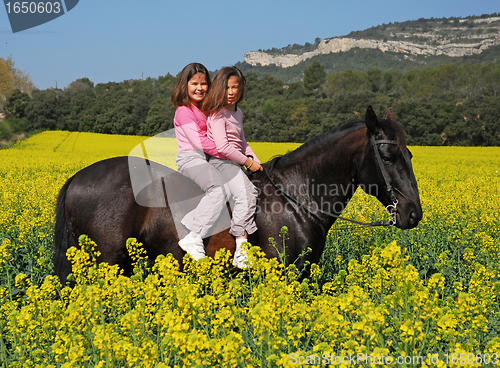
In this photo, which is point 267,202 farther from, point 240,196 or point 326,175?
point 326,175

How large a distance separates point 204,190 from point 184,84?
107 centimetres

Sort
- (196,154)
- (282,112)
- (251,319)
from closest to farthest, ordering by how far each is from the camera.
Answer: (251,319) < (196,154) < (282,112)

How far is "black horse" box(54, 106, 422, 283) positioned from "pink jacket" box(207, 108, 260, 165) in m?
0.42

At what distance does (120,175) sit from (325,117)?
37699mm

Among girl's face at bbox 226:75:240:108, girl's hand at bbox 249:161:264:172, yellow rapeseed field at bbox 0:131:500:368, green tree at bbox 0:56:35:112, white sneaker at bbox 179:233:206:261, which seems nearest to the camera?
yellow rapeseed field at bbox 0:131:500:368

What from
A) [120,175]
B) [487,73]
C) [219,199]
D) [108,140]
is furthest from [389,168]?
[487,73]

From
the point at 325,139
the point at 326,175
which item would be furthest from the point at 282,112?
the point at 326,175

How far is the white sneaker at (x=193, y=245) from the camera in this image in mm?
3319

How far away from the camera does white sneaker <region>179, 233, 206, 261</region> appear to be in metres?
3.32

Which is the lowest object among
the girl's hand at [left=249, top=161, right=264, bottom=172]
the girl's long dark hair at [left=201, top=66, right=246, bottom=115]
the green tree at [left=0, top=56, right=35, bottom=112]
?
the girl's hand at [left=249, top=161, right=264, bottom=172]

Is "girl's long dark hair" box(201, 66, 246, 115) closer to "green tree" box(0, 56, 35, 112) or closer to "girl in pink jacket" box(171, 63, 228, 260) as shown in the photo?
"girl in pink jacket" box(171, 63, 228, 260)

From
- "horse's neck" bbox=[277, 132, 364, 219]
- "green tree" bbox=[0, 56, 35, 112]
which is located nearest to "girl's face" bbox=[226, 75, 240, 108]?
"horse's neck" bbox=[277, 132, 364, 219]

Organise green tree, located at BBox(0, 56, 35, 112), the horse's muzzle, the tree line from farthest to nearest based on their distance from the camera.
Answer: green tree, located at BBox(0, 56, 35, 112)
the tree line
the horse's muzzle

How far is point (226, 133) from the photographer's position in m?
3.59
